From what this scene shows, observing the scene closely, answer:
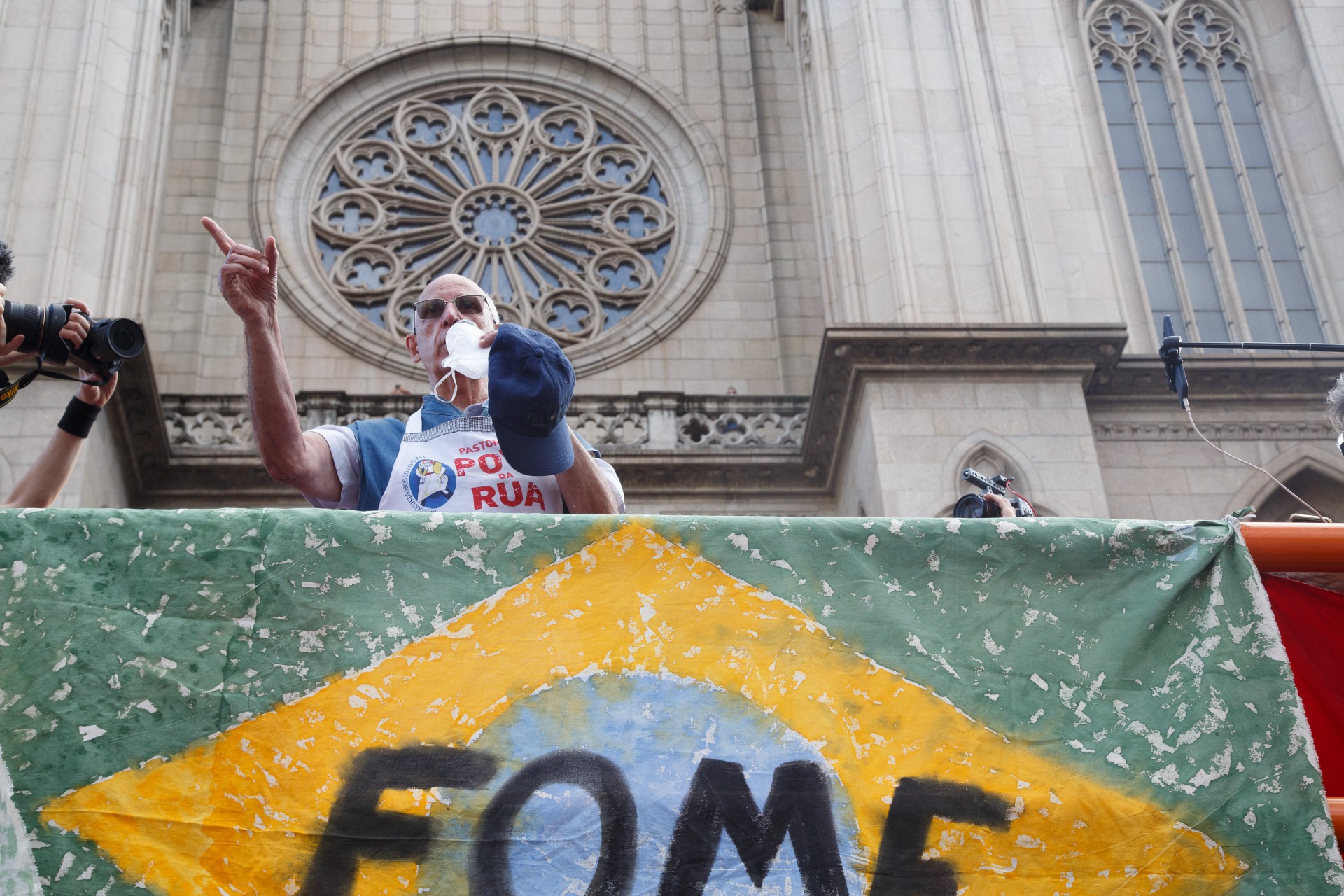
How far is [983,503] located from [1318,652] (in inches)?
41.3

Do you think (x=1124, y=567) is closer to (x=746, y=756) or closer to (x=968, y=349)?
(x=746, y=756)

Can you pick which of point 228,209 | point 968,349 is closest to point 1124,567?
point 968,349

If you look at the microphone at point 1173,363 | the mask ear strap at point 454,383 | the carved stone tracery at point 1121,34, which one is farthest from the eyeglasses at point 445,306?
the carved stone tracery at point 1121,34

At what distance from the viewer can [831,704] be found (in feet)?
9.13

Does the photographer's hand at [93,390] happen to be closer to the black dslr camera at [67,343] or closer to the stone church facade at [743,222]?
the black dslr camera at [67,343]

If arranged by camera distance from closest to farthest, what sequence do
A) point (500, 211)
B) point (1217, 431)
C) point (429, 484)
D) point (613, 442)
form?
point (429, 484)
point (1217, 431)
point (613, 442)
point (500, 211)

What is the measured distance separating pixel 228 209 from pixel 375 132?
7.40ft

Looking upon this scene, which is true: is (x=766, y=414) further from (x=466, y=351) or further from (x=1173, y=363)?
(x=466, y=351)

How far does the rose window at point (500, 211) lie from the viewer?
55.4 ft

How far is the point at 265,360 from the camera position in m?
3.13

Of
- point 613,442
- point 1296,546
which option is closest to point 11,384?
point 1296,546

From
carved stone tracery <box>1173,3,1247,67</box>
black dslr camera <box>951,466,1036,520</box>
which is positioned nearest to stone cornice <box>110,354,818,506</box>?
carved stone tracery <box>1173,3,1247,67</box>

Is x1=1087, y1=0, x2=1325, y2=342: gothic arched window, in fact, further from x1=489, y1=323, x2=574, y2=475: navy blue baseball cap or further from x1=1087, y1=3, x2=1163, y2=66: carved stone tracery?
x1=489, y1=323, x2=574, y2=475: navy blue baseball cap

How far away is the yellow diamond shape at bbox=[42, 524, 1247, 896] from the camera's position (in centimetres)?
250
